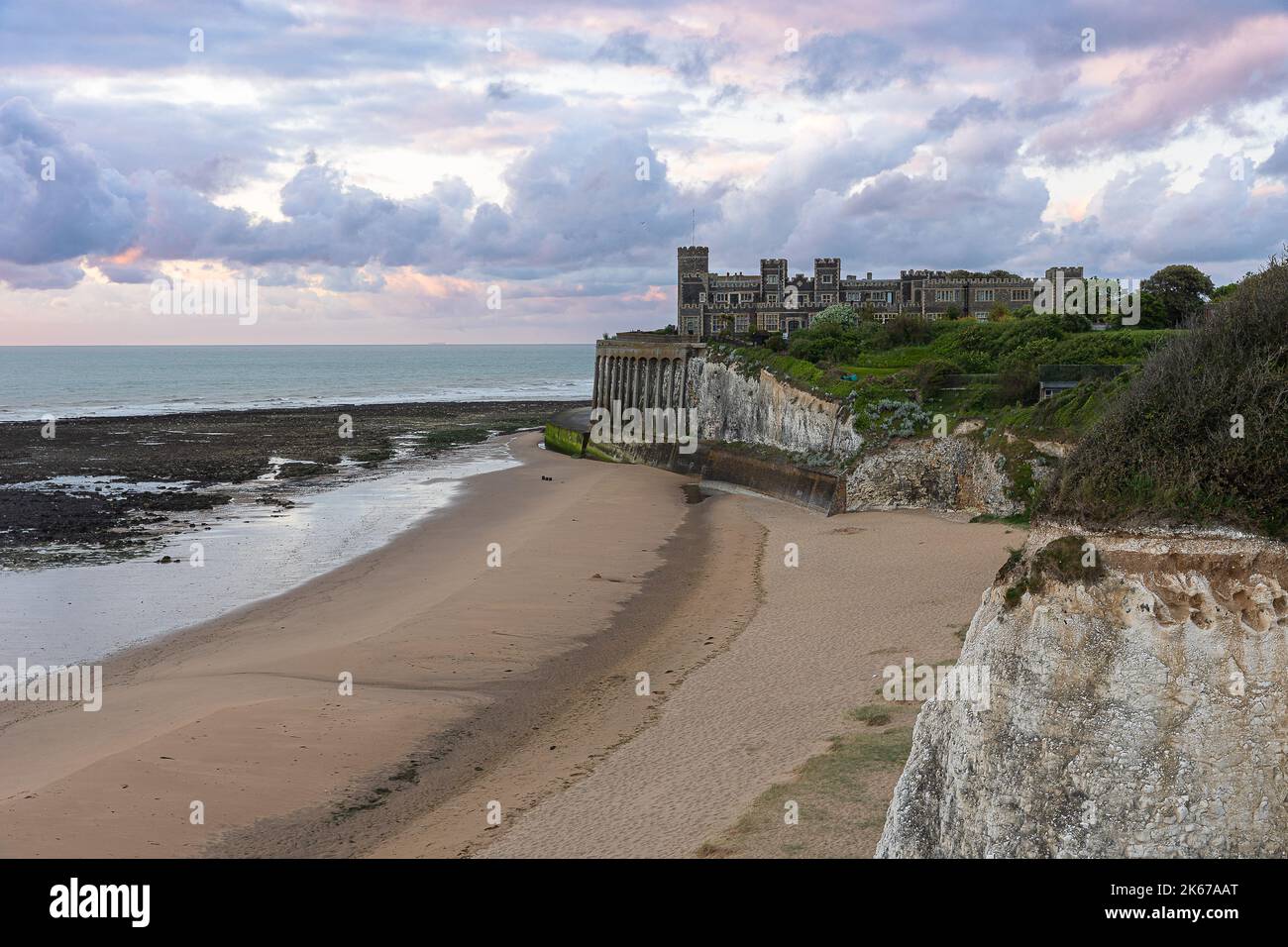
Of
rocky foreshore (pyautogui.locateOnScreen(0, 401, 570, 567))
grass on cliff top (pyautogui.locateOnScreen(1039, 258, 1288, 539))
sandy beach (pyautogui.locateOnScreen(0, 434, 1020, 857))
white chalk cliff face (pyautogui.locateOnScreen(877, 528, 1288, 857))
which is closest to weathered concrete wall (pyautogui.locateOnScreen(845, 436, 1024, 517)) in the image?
sandy beach (pyautogui.locateOnScreen(0, 434, 1020, 857))

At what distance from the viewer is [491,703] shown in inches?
695

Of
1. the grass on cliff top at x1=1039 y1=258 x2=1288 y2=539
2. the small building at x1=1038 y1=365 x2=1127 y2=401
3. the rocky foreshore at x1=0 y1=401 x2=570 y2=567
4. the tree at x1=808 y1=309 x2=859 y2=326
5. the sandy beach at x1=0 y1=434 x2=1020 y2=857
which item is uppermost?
the tree at x1=808 y1=309 x2=859 y2=326

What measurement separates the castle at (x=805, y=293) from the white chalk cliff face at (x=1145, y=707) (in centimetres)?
7283

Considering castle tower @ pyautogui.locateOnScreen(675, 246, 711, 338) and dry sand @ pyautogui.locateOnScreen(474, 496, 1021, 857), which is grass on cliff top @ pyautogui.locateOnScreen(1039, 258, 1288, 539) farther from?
castle tower @ pyautogui.locateOnScreen(675, 246, 711, 338)

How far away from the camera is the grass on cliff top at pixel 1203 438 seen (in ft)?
25.6

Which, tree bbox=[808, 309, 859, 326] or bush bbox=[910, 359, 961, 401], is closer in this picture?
bush bbox=[910, 359, 961, 401]

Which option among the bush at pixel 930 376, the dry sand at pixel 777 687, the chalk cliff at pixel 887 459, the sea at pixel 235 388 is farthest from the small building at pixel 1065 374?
the sea at pixel 235 388

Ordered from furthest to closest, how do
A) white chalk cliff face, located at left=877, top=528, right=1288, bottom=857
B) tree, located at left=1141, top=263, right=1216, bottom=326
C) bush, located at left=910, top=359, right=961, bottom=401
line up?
tree, located at left=1141, top=263, right=1216, bottom=326, bush, located at left=910, top=359, right=961, bottom=401, white chalk cliff face, located at left=877, top=528, right=1288, bottom=857

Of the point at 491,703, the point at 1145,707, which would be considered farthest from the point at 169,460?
the point at 1145,707

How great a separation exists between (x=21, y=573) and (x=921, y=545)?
23835 mm

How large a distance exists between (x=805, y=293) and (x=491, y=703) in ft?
245

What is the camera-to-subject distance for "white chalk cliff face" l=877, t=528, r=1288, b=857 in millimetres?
7535

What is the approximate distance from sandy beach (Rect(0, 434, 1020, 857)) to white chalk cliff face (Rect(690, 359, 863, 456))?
955 cm

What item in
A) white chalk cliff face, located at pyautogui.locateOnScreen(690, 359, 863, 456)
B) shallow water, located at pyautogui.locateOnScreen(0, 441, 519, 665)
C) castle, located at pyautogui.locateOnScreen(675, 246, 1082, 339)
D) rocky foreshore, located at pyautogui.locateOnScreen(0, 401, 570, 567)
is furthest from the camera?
castle, located at pyautogui.locateOnScreen(675, 246, 1082, 339)
